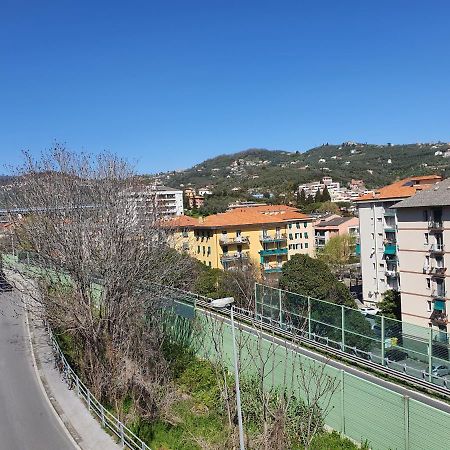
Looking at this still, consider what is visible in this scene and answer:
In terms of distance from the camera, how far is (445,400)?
12938 mm

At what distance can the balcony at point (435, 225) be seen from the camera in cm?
3403

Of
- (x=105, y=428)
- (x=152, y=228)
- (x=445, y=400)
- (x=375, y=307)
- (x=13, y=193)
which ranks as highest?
(x=13, y=193)

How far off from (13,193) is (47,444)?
10.8m

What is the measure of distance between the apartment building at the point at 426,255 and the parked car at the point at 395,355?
2127 centimetres

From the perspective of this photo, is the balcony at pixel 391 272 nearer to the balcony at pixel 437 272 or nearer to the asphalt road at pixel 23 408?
the balcony at pixel 437 272

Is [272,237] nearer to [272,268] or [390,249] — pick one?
[272,268]

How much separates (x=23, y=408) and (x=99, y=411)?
2.76 m

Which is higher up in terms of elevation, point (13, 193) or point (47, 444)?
point (13, 193)

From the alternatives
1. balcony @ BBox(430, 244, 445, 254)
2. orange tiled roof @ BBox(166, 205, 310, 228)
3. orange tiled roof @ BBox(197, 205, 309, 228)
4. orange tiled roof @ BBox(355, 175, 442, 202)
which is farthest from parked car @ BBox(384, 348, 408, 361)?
orange tiled roof @ BBox(197, 205, 309, 228)

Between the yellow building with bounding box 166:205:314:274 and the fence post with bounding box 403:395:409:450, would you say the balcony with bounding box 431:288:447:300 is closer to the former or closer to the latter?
the yellow building with bounding box 166:205:314:274

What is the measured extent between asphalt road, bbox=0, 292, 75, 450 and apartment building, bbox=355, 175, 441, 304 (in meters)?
31.5

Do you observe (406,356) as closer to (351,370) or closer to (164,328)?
(351,370)

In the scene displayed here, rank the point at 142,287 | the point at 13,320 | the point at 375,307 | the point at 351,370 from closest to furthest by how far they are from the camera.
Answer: the point at 351,370, the point at 142,287, the point at 13,320, the point at 375,307

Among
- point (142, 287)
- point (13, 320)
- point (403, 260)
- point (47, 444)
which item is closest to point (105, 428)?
point (47, 444)
